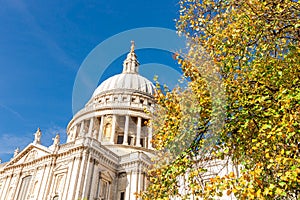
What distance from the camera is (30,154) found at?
3812 cm

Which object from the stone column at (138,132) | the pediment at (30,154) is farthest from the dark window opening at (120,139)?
the pediment at (30,154)

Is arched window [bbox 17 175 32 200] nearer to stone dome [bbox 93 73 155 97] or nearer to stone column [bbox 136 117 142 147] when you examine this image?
stone column [bbox 136 117 142 147]

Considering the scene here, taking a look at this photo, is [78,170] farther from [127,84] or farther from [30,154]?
[127,84]

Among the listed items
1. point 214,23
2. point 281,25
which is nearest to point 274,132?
point 281,25

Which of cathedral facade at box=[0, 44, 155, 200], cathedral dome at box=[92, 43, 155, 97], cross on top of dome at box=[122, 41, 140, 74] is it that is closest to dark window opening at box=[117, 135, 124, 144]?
cathedral facade at box=[0, 44, 155, 200]

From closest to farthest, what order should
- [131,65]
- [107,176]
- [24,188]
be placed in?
[107,176] < [24,188] < [131,65]

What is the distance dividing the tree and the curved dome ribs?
109 feet

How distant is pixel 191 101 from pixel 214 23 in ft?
11.1

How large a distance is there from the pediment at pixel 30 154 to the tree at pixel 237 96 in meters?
27.8

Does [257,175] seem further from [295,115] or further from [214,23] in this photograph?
[214,23]

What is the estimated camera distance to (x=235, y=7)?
12.0 meters

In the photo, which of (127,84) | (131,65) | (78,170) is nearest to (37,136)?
(78,170)

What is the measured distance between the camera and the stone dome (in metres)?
60.1

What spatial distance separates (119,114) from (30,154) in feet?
56.7
